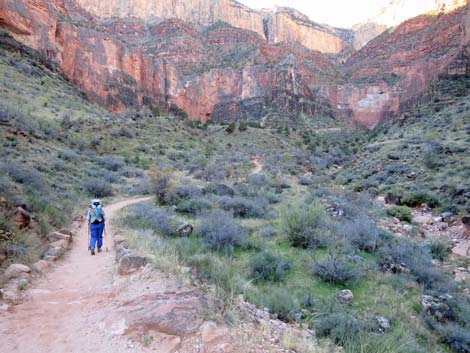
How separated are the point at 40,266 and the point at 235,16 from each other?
12914 centimetres

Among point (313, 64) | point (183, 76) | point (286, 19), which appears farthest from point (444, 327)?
point (286, 19)

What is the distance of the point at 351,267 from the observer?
6066 millimetres

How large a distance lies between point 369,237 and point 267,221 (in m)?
3.10

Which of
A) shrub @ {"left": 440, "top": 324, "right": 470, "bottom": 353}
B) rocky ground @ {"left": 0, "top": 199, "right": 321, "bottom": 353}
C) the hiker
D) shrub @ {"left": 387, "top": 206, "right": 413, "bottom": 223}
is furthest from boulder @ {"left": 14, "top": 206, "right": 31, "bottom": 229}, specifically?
shrub @ {"left": 387, "top": 206, "right": 413, "bottom": 223}

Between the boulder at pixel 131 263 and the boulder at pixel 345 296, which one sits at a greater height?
the boulder at pixel 131 263

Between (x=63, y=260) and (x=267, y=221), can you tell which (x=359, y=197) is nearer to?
(x=267, y=221)

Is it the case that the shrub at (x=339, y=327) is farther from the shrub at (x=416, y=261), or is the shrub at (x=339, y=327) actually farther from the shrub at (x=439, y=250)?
the shrub at (x=439, y=250)

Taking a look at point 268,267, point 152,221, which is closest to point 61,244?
point 152,221

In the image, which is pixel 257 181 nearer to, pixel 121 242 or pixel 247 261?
pixel 247 261

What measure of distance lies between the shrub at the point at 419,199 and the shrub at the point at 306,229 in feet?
24.9

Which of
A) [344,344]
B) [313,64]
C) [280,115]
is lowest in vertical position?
[344,344]

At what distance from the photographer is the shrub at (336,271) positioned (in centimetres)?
584

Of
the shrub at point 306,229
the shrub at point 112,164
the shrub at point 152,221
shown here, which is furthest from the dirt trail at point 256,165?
A: the shrub at point 306,229

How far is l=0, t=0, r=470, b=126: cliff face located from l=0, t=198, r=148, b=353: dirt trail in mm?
42781
